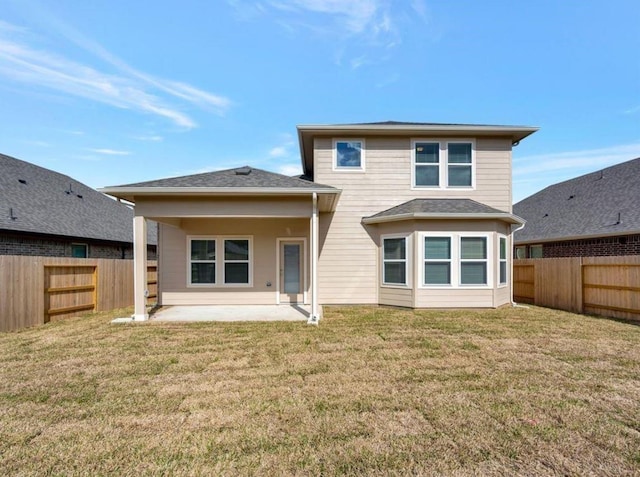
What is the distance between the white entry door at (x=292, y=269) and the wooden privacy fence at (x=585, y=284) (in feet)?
27.0

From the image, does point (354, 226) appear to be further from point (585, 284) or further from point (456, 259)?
point (585, 284)

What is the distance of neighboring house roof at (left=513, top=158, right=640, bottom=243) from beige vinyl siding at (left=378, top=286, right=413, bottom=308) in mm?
8339

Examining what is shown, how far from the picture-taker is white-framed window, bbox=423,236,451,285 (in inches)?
394

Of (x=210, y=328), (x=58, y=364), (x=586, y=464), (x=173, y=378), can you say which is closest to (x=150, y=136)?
(x=210, y=328)

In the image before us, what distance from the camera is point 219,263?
11.1 metres

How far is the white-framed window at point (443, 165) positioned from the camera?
36.6 feet

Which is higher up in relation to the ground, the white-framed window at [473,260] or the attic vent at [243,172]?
the attic vent at [243,172]

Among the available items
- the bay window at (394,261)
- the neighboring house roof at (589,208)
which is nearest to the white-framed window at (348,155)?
the bay window at (394,261)

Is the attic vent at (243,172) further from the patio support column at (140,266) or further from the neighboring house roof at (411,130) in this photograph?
the patio support column at (140,266)

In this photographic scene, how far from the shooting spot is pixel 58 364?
5.23 m

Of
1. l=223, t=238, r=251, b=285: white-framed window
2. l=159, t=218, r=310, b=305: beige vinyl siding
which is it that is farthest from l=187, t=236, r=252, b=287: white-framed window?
l=159, t=218, r=310, b=305: beige vinyl siding

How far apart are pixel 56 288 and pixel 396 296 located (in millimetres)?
9343

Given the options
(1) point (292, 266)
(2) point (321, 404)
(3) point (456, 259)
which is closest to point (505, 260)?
(3) point (456, 259)

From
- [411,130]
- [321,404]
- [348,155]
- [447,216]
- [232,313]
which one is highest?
[411,130]
